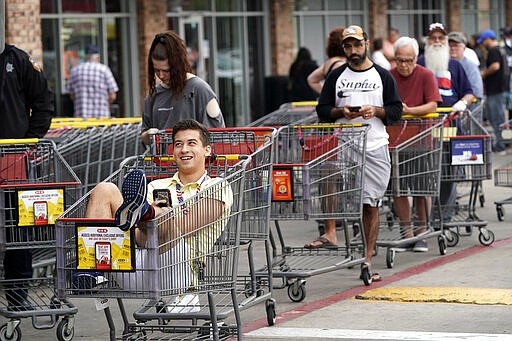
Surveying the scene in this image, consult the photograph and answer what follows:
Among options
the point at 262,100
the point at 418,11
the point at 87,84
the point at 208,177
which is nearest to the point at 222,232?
the point at 208,177

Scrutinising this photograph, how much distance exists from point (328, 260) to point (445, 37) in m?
3.60

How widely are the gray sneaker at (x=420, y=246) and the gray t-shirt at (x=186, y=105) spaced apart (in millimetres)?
3212

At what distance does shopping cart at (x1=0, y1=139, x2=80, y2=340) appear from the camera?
8.53 m

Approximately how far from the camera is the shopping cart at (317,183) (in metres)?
9.78

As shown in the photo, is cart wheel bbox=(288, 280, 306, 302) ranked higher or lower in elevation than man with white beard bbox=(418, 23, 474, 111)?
lower

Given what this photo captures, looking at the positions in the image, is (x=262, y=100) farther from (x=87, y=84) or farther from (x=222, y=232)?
(x=222, y=232)

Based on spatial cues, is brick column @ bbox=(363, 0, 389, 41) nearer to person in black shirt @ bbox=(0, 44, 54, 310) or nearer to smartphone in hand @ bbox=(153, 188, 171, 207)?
person in black shirt @ bbox=(0, 44, 54, 310)

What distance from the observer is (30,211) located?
8633mm

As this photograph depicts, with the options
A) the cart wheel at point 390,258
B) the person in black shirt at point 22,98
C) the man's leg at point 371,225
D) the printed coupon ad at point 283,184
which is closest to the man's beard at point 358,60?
the man's leg at point 371,225

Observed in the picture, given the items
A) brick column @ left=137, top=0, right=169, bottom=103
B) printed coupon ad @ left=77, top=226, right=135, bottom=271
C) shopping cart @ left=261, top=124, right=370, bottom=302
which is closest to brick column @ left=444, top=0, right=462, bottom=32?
brick column @ left=137, top=0, right=169, bottom=103

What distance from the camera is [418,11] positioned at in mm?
31750

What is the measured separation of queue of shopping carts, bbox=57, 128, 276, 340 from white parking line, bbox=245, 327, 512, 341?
0.23 meters

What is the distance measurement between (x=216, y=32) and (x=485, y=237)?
44.7 ft

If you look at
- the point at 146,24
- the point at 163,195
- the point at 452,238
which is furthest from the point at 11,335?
the point at 146,24
